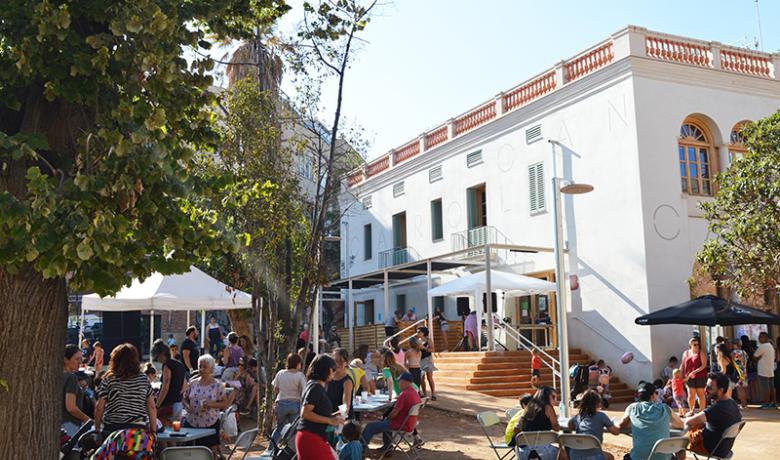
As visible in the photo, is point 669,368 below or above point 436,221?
below

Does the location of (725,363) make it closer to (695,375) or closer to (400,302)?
(695,375)

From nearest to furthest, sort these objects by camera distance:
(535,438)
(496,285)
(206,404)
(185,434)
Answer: (535,438)
(185,434)
(206,404)
(496,285)

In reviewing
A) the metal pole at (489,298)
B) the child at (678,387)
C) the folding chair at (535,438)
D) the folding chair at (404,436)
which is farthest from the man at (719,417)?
the metal pole at (489,298)

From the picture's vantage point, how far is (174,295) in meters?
11.8

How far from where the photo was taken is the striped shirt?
6449 millimetres

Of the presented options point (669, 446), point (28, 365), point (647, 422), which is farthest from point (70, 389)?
point (669, 446)

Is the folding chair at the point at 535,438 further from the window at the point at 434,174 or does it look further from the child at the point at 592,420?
the window at the point at 434,174

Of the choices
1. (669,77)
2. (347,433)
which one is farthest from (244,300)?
(669,77)

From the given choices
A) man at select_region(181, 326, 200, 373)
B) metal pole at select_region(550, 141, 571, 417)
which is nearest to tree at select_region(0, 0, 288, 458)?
metal pole at select_region(550, 141, 571, 417)

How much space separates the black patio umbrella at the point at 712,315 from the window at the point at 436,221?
1134 cm

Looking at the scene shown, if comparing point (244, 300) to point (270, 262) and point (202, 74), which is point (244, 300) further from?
point (202, 74)

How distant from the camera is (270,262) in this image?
427 inches

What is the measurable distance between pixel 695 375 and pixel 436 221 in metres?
13.6

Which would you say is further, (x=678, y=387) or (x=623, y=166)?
(x=623, y=166)
